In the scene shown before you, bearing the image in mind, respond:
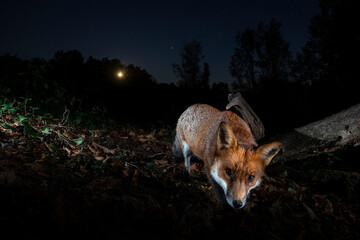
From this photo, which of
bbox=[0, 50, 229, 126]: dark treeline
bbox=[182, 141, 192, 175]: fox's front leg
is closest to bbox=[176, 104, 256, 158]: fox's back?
bbox=[182, 141, 192, 175]: fox's front leg

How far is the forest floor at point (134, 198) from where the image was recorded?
1.57 meters

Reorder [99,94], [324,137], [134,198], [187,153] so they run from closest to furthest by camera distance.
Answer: [134,198]
[324,137]
[187,153]
[99,94]

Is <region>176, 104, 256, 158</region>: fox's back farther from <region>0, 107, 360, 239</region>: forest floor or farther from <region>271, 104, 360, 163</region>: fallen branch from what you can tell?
<region>271, 104, 360, 163</region>: fallen branch

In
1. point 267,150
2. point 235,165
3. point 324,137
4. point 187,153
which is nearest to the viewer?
point 235,165

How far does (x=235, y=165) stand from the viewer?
2.57 meters

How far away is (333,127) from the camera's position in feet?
12.1

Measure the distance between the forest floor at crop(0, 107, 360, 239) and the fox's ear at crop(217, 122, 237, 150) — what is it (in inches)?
31.0

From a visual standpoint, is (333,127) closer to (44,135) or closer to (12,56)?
(44,135)

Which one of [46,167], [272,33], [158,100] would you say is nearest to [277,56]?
[272,33]

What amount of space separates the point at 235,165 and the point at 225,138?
38 cm

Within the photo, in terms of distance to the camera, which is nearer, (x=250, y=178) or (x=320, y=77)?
(x=250, y=178)

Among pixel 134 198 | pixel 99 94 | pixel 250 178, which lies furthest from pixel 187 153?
pixel 99 94

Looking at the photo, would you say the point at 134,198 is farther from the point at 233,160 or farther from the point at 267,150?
the point at 267,150

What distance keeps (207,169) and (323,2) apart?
7960 mm
